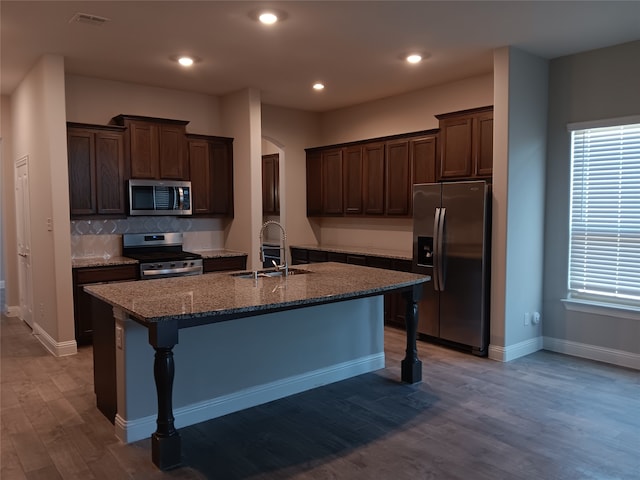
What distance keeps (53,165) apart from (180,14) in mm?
2149

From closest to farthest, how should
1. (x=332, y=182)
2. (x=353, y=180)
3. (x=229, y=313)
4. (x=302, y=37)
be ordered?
(x=229, y=313) → (x=302, y=37) → (x=353, y=180) → (x=332, y=182)

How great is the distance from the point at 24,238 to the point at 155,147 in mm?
2059

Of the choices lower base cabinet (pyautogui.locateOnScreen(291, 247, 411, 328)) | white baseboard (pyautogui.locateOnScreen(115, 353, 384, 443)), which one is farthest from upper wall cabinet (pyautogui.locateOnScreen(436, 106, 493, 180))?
white baseboard (pyautogui.locateOnScreen(115, 353, 384, 443))

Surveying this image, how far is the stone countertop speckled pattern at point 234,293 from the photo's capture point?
9.04 feet

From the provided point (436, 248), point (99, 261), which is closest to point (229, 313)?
point (436, 248)

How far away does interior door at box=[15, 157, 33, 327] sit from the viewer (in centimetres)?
576

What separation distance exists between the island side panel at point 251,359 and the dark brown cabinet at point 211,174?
286 cm

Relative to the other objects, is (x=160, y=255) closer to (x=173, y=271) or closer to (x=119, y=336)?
(x=173, y=271)

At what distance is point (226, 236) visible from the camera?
6.77 metres

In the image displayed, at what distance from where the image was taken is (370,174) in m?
6.55

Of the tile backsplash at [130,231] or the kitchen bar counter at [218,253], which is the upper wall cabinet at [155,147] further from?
the kitchen bar counter at [218,253]

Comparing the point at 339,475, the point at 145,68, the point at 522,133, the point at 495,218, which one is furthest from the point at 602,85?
the point at 145,68

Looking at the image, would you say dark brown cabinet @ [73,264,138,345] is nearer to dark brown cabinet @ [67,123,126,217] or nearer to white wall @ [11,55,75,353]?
white wall @ [11,55,75,353]

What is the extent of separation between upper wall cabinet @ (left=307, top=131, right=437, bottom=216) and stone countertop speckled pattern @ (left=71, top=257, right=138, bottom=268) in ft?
9.86
